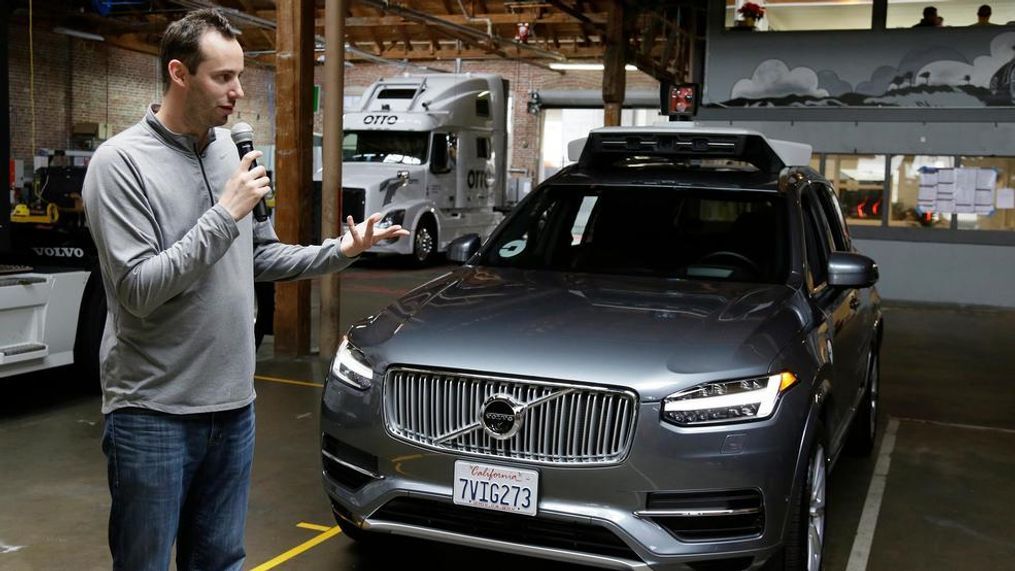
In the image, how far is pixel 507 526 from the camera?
333 cm

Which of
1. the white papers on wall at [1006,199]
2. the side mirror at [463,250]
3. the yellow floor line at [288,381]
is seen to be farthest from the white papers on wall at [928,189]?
the side mirror at [463,250]

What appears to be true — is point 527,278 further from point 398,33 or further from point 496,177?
point 398,33

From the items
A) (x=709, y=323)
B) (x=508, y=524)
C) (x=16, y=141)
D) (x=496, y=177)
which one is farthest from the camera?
(x=16, y=141)

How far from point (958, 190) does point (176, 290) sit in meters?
14.0

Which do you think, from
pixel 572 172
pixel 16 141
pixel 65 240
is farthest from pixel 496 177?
pixel 572 172

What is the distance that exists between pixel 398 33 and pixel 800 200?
21.4 metres

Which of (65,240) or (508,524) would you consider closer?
(508,524)

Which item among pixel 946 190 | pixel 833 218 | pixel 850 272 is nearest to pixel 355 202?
pixel 946 190

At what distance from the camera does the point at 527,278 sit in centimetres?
445

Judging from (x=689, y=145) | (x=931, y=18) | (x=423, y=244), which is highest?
(x=931, y=18)

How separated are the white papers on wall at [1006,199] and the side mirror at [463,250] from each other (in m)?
11.5

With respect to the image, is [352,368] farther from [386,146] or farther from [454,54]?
[454,54]

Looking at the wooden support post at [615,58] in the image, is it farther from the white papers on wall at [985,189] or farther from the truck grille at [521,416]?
the truck grille at [521,416]

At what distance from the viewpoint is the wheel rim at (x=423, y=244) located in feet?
57.1
